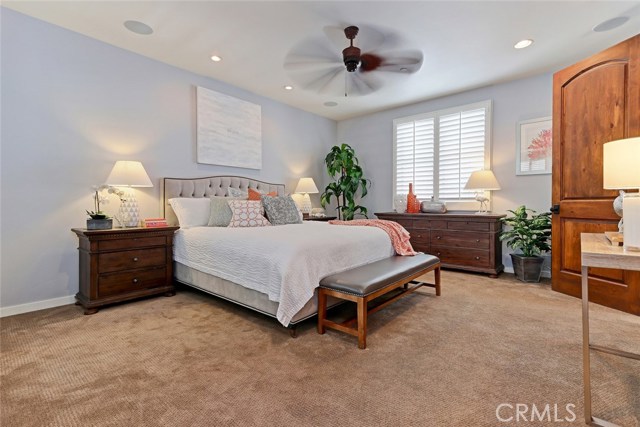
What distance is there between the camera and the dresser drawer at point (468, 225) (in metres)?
4.04

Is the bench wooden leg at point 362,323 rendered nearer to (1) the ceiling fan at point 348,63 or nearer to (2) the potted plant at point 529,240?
(1) the ceiling fan at point 348,63

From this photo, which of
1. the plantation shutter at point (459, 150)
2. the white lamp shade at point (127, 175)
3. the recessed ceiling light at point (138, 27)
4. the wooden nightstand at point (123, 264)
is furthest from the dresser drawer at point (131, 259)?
the plantation shutter at point (459, 150)

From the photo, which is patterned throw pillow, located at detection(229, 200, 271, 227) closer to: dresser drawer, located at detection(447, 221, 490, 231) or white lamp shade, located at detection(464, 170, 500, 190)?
dresser drawer, located at detection(447, 221, 490, 231)

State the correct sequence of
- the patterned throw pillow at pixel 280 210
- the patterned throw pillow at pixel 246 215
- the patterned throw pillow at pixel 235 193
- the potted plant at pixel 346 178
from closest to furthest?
the patterned throw pillow at pixel 246 215, the patterned throw pillow at pixel 280 210, the patterned throw pillow at pixel 235 193, the potted plant at pixel 346 178

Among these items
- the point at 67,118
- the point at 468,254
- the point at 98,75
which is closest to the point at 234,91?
the point at 98,75

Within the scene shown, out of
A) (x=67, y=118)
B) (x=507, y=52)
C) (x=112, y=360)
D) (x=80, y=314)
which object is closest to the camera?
(x=112, y=360)

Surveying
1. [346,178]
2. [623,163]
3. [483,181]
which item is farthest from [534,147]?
[623,163]

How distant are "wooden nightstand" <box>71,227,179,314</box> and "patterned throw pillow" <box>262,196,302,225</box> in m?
1.06

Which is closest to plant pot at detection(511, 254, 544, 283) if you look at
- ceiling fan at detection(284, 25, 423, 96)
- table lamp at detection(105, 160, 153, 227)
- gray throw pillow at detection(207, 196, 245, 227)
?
ceiling fan at detection(284, 25, 423, 96)

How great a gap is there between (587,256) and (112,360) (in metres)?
2.64

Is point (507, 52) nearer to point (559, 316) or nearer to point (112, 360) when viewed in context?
point (559, 316)

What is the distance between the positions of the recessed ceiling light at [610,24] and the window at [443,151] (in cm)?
152

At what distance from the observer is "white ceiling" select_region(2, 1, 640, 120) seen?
8.54ft

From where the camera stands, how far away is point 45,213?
114 inches
